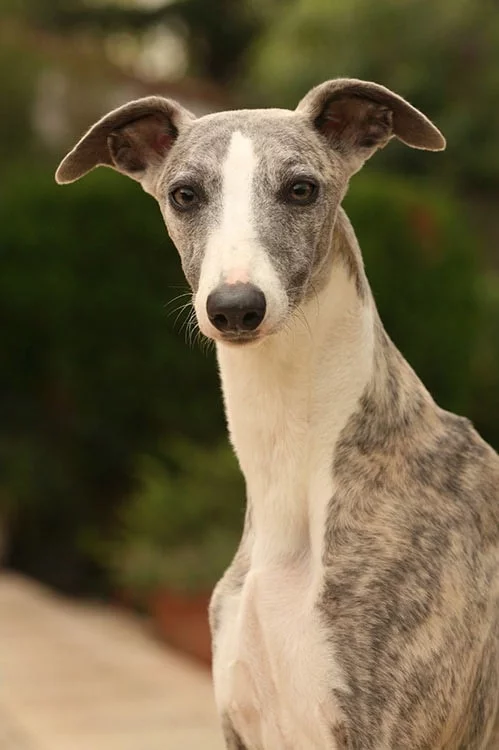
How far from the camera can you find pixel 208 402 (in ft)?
26.9

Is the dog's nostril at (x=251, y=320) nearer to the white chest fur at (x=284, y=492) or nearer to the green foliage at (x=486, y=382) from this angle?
the white chest fur at (x=284, y=492)

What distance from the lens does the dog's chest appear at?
2.54 m

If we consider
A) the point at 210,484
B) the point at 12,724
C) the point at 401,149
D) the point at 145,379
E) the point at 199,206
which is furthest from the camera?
the point at 401,149

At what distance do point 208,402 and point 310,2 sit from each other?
262 inches

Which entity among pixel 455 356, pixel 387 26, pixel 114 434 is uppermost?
pixel 387 26

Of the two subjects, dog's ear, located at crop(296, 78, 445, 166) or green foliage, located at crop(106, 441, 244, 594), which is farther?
green foliage, located at crop(106, 441, 244, 594)

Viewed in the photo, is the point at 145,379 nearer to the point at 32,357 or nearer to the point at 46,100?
the point at 32,357

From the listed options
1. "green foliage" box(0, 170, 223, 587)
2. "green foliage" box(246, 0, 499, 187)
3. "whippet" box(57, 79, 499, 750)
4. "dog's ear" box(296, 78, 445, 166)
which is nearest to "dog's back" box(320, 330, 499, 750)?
"whippet" box(57, 79, 499, 750)

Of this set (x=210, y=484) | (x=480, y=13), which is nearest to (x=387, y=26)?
(x=480, y=13)

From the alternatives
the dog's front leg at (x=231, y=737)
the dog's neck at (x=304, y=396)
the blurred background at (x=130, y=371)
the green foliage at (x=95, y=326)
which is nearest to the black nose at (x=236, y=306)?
the dog's neck at (x=304, y=396)

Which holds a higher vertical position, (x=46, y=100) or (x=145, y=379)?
(x=46, y=100)

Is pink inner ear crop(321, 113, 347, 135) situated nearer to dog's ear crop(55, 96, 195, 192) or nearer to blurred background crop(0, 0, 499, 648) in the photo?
dog's ear crop(55, 96, 195, 192)

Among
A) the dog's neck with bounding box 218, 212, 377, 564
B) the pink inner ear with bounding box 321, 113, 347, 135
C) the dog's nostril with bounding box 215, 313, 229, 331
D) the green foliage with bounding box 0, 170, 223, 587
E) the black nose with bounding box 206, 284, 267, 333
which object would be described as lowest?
the green foliage with bounding box 0, 170, 223, 587

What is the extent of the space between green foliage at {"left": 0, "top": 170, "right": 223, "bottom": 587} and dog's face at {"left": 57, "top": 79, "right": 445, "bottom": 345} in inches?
191
